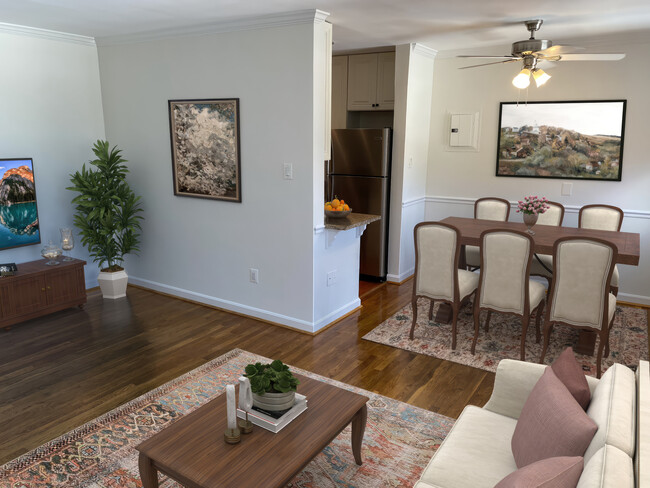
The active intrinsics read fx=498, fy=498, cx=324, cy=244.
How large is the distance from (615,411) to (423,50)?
4.49 m

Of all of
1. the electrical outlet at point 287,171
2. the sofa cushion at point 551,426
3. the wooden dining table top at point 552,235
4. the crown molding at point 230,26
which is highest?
the crown molding at point 230,26

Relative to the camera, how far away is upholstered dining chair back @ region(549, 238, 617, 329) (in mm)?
3301

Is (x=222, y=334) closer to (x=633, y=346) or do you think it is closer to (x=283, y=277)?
(x=283, y=277)

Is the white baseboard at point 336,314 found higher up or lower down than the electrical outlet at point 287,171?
lower down

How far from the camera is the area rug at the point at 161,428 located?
2455 mm

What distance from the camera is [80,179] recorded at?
475cm

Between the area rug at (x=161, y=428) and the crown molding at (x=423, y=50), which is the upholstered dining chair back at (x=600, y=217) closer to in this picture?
the crown molding at (x=423, y=50)

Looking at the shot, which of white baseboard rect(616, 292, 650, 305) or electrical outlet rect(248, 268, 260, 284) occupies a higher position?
electrical outlet rect(248, 268, 260, 284)

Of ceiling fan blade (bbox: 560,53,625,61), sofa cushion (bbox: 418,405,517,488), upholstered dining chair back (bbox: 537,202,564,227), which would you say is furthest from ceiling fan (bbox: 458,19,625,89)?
sofa cushion (bbox: 418,405,517,488)

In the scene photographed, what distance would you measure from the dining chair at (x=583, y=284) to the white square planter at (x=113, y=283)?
4004 mm

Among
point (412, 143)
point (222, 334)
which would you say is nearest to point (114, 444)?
point (222, 334)

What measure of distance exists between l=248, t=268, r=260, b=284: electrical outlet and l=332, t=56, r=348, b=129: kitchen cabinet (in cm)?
240

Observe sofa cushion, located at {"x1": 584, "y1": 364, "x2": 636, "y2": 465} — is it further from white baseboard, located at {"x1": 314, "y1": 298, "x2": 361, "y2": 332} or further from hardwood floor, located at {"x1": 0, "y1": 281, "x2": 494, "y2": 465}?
white baseboard, located at {"x1": 314, "y1": 298, "x2": 361, "y2": 332}

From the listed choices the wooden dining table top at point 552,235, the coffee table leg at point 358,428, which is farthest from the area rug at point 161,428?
the wooden dining table top at point 552,235
